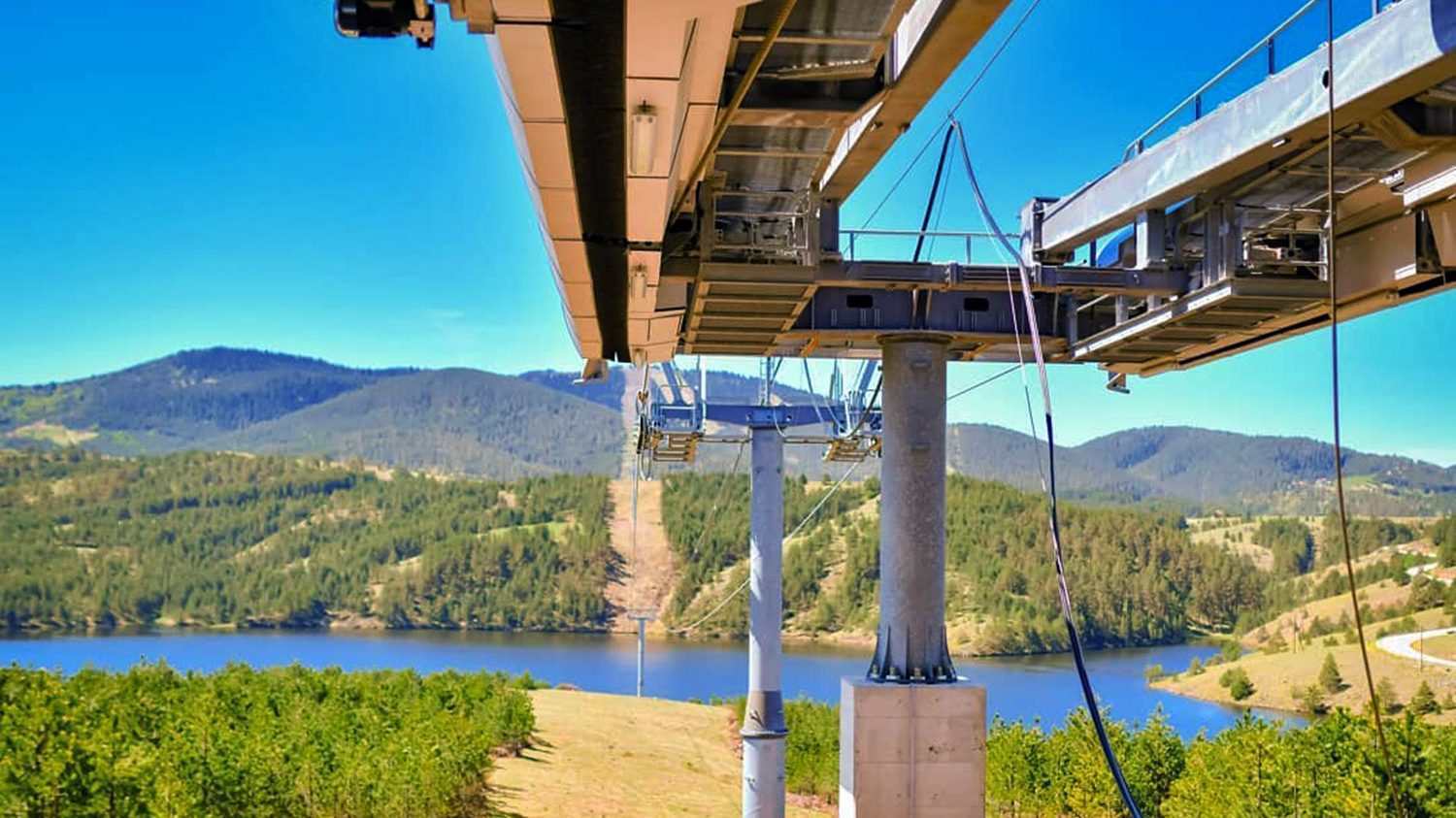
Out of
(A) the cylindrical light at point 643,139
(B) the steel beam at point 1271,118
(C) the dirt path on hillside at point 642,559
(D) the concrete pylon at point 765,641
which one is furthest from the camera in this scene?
(C) the dirt path on hillside at point 642,559

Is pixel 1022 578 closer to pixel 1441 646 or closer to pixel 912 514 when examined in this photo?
pixel 1441 646

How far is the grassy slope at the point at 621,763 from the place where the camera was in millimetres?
25188

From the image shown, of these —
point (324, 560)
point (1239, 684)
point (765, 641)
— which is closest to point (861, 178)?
point (765, 641)

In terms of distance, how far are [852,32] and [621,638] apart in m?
139

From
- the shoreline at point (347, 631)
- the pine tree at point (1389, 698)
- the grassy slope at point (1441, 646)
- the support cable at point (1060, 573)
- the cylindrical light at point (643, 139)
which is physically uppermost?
the cylindrical light at point (643, 139)

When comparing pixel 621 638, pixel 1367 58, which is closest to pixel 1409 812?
pixel 1367 58

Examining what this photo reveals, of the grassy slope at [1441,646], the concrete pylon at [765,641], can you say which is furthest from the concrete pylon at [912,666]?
the grassy slope at [1441,646]

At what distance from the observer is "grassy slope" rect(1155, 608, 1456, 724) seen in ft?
230

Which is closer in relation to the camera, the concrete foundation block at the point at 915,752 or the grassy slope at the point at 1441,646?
the concrete foundation block at the point at 915,752

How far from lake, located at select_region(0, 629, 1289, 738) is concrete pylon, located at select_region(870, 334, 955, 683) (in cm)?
5319

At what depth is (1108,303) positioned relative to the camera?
43.9 ft

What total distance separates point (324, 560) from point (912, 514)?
170458 mm

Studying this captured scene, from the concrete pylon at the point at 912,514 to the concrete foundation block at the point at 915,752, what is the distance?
1.10ft

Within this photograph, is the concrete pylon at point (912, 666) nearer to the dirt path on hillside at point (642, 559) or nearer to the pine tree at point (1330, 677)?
the pine tree at point (1330, 677)
